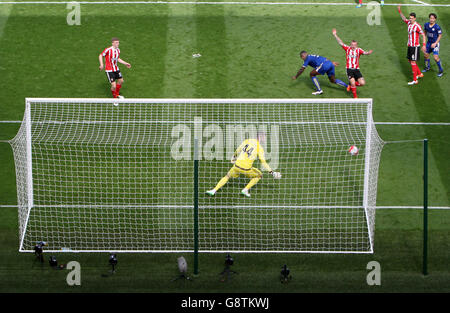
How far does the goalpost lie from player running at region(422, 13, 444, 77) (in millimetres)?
2842

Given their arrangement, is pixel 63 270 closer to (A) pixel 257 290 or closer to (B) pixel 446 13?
(A) pixel 257 290

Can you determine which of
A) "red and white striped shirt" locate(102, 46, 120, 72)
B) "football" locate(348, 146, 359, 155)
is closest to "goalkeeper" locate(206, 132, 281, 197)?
"football" locate(348, 146, 359, 155)

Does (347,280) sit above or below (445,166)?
below

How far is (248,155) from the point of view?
16.6m

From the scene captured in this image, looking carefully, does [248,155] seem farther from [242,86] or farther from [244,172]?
[242,86]

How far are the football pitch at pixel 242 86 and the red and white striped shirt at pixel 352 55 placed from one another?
86cm

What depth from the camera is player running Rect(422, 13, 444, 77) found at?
21047mm

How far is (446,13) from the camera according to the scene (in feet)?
78.6

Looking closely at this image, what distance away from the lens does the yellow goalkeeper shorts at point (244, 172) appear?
16.6 meters

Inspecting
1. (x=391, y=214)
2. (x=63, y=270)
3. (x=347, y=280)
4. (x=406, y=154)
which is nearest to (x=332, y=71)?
(x=406, y=154)

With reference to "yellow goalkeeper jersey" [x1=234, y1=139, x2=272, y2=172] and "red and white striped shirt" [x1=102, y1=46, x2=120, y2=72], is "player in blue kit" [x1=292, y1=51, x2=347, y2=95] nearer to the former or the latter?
"yellow goalkeeper jersey" [x1=234, y1=139, x2=272, y2=172]

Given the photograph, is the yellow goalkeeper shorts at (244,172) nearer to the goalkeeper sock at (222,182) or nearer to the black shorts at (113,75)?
the goalkeeper sock at (222,182)

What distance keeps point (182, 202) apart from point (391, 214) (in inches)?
165

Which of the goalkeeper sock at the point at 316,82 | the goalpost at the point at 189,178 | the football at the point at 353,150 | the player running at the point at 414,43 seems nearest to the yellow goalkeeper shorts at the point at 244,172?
the goalpost at the point at 189,178
